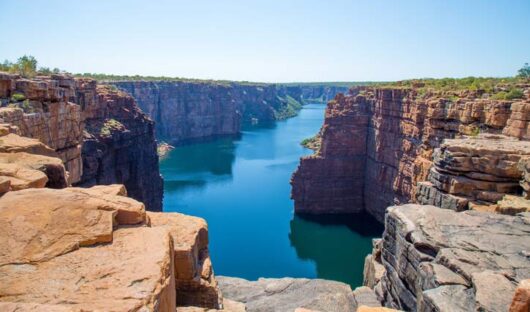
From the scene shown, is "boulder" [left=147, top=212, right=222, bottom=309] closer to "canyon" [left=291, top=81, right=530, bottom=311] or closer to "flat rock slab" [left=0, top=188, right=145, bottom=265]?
"flat rock slab" [left=0, top=188, right=145, bottom=265]

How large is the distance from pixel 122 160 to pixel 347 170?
26.5 m

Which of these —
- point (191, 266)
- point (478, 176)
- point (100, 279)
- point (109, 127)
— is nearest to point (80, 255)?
point (100, 279)

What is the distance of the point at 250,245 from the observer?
3922 centimetres

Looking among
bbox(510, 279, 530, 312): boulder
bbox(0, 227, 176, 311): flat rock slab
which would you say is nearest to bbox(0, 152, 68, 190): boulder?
bbox(0, 227, 176, 311): flat rock slab

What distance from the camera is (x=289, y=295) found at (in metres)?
14.3

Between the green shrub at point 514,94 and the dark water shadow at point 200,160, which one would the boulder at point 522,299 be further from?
the dark water shadow at point 200,160

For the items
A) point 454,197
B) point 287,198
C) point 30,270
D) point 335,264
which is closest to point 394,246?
point 454,197

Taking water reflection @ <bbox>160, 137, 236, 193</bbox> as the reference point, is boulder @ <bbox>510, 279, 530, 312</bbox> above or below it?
above

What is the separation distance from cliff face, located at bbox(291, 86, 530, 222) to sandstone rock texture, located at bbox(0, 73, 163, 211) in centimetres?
1842

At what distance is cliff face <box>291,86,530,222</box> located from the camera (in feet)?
107

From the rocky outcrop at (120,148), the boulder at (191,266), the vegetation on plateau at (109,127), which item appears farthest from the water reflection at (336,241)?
the boulder at (191,266)

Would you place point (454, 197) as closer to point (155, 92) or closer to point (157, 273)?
point (157, 273)

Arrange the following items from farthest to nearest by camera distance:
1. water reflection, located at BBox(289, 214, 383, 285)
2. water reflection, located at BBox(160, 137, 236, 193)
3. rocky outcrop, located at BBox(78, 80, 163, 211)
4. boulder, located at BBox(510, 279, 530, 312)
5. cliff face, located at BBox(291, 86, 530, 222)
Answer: water reflection, located at BBox(160, 137, 236, 193) < water reflection, located at BBox(289, 214, 383, 285) < cliff face, located at BBox(291, 86, 530, 222) < rocky outcrop, located at BBox(78, 80, 163, 211) < boulder, located at BBox(510, 279, 530, 312)

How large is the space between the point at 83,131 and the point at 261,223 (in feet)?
71.0
